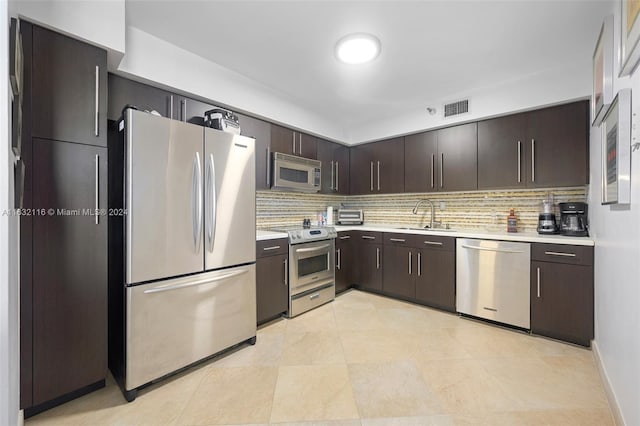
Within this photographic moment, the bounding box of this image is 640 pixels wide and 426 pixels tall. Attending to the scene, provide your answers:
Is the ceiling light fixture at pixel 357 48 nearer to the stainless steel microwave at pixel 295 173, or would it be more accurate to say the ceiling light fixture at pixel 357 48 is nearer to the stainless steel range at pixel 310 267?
→ the stainless steel microwave at pixel 295 173

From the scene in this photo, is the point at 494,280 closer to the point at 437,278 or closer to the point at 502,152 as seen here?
the point at 437,278

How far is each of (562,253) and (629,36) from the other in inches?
71.1

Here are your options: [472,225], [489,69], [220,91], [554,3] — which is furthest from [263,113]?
[472,225]

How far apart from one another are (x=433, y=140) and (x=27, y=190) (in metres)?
3.65

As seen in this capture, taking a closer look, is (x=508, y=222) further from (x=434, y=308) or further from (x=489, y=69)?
(x=489, y=69)

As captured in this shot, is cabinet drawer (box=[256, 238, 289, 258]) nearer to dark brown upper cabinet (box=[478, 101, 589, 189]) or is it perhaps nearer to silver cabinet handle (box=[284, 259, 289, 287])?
silver cabinet handle (box=[284, 259, 289, 287])

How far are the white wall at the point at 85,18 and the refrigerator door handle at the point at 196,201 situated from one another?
83 cm

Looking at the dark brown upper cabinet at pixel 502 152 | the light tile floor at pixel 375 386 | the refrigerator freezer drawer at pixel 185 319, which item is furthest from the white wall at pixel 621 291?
the refrigerator freezer drawer at pixel 185 319

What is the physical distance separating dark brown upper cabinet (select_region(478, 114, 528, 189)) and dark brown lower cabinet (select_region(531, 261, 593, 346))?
91cm

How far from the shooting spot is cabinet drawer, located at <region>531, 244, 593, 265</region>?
233 centimetres

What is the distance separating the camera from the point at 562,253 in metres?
2.43

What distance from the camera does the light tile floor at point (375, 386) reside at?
1569mm

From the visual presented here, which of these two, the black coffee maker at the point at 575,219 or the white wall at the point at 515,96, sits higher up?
the white wall at the point at 515,96

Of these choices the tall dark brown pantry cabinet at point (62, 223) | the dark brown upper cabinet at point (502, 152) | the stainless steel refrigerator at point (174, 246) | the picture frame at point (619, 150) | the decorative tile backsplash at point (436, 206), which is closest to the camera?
the picture frame at point (619, 150)
